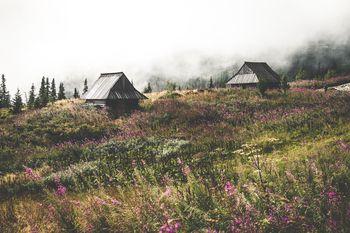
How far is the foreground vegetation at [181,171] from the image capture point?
423cm

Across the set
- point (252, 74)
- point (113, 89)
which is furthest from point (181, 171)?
point (252, 74)

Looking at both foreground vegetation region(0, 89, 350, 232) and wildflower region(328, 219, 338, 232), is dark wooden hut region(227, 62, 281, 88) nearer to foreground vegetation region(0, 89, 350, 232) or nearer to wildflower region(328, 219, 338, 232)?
foreground vegetation region(0, 89, 350, 232)

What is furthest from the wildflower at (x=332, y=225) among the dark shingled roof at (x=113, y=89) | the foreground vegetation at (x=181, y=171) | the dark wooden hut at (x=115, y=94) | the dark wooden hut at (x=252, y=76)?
the dark wooden hut at (x=252, y=76)

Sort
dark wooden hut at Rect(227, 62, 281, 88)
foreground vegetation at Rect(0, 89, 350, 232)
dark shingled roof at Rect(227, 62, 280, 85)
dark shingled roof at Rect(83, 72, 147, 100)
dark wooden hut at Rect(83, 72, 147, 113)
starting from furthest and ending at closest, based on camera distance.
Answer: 1. dark shingled roof at Rect(227, 62, 280, 85)
2. dark wooden hut at Rect(227, 62, 281, 88)
3. dark shingled roof at Rect(83, 72, 147, 100)
4. dark wooden hut at Rect(83, 72, 147, 113)
5. foreground vegetation at Rect(0, 89, 350, 232)

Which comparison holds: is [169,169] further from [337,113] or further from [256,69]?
[256,69]

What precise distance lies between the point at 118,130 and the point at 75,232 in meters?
17.0

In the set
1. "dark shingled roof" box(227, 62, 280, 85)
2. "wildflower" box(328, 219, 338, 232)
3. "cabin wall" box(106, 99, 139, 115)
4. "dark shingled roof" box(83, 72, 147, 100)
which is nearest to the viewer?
"wildflower" box(328, 219, 338, 232)

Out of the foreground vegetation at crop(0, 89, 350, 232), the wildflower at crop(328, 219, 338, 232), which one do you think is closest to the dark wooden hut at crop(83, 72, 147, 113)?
the foreground vegetation at crop(0, 89, 350, 232)

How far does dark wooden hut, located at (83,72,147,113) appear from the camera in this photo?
111 ft

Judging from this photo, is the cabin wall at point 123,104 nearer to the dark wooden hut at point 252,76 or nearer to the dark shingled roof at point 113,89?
the dark shingled roof at point 113,89

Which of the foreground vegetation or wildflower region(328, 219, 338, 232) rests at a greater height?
wildflower region(328, 219, 338, 232)

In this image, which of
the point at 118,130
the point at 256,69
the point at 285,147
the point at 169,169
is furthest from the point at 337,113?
the point at 256,69

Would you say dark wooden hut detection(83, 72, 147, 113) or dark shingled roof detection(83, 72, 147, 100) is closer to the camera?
dark wooden hut detection(83, 72, 147, 113)

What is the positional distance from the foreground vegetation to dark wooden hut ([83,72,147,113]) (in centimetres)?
377
